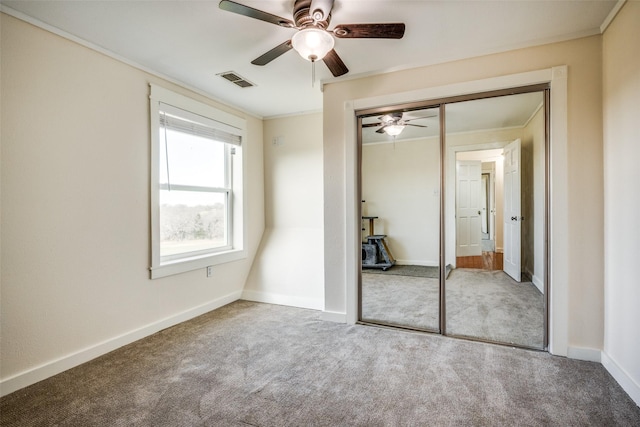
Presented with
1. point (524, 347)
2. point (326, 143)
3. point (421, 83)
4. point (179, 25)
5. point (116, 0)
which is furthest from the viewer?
point (326, 143)

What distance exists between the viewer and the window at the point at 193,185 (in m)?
3.08

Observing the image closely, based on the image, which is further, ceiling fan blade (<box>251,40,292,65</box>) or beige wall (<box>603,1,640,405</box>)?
ceiling fan blade (<box>251,40,292,65</box>)

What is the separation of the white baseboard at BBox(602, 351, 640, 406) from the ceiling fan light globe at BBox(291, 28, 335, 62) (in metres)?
2.74

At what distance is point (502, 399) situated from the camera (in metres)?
1.90

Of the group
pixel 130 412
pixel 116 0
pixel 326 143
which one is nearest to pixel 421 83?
pixel 326 143

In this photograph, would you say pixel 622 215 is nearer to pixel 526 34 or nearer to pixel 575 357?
pixel 575 357

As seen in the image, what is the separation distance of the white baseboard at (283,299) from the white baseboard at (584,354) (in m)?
2.27

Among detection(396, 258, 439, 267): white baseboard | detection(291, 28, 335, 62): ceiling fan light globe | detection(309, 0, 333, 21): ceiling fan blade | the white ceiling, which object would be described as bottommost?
detection(396, 258, 439, 267): white baseboard

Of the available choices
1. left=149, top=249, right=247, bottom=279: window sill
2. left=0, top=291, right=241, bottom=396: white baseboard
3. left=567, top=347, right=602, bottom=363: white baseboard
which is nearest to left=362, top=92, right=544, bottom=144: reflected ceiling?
left=567, top=347, right=602, bottom=363: white baseboard

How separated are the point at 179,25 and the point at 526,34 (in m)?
2.56

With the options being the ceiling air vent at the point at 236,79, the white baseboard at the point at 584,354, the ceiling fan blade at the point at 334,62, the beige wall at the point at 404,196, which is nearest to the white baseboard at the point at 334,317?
the beige wall at the point at 404,196

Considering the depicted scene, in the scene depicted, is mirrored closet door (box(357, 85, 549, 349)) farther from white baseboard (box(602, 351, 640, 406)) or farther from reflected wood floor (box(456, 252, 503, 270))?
white baseboard (box(602, 351, 640, 406))

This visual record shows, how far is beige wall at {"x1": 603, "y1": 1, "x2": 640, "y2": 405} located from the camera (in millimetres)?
1888

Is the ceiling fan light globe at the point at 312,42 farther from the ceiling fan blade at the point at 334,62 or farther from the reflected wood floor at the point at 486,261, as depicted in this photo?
the reflected wood floor at the point at 486,261
